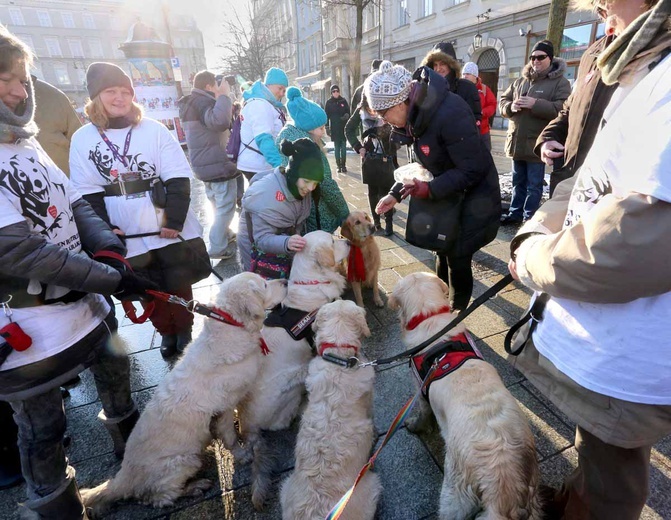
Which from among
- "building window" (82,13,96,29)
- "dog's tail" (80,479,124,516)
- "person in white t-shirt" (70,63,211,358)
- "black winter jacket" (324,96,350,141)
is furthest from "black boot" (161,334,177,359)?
"building window" (82,13,96,29)

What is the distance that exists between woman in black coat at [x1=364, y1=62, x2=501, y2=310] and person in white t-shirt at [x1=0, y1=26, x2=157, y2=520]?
2.01m

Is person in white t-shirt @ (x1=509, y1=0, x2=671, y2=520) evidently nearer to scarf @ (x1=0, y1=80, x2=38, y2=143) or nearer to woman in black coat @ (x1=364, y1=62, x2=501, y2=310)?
woman in black coat @ (x1=364, y1=62, x2=501, y2=310)

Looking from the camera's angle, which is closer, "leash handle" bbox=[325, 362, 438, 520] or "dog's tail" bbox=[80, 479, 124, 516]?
"leash handle" bbox=[325, 362, 438, 520]

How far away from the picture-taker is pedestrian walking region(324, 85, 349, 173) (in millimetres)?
10811

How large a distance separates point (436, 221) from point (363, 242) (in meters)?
1.18

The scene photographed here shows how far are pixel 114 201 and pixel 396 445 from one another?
2718 mm

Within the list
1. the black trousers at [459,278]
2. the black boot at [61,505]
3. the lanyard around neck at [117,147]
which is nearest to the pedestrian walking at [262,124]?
the lanyard around neck at [117,147]

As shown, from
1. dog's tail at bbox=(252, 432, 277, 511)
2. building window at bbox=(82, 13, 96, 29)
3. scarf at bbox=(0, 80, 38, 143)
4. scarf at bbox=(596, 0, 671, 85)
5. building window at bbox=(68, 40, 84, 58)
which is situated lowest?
dog's tail at bbox=(252, 432, 277, 511)

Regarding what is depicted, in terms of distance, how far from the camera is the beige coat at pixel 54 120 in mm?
3430

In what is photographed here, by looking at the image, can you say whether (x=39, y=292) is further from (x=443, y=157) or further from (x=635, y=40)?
(x=443, y=157)

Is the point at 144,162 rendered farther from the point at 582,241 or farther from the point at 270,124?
the point at 582,241

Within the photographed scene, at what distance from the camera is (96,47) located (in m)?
63.1

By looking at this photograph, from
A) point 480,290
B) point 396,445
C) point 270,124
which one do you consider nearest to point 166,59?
point 270,124

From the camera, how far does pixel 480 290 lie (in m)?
4.22
